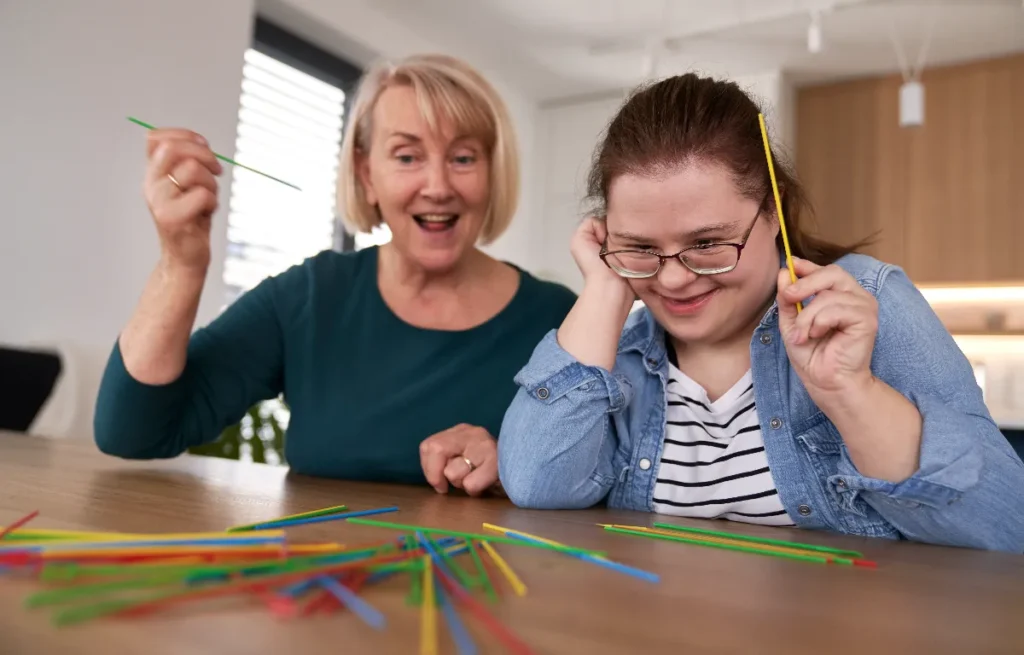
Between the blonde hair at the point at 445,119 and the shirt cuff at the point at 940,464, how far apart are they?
836mm

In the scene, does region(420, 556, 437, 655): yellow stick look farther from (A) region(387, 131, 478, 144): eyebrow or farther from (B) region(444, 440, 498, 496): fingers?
(A) region(387, 131, 478, 144): eyebrow

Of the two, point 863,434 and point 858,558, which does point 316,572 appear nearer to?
point 858,558

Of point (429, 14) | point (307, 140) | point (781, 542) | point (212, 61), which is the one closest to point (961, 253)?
point (429, 14)

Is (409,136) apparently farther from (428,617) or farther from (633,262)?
(428,617)

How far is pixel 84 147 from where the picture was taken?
8.04ft

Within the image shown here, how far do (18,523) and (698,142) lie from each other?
76cm

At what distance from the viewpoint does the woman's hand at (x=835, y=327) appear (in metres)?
0.72

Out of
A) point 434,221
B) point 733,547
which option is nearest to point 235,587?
point 733,547

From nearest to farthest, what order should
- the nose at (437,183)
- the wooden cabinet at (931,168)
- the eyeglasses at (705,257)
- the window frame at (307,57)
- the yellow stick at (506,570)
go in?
the yellow stick at (506,570), the eyeglasses at (705,257), the nose at (437,183), the window frame at (307,57), the wooden cabinet at (931,168)

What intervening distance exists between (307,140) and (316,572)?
343cm

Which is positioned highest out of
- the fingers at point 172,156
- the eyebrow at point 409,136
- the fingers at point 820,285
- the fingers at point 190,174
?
the eyebrow at point 409,136

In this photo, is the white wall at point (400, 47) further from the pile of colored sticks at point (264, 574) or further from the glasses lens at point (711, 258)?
the pile of colored sticks at point (264, 574)

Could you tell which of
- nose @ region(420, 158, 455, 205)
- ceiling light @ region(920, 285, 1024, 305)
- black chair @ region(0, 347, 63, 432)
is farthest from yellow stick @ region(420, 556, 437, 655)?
ceiling light @ region(920, 285, 1024, 305)

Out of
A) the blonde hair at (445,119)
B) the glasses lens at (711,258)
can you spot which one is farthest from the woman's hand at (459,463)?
the blonde hair at (445,119)
